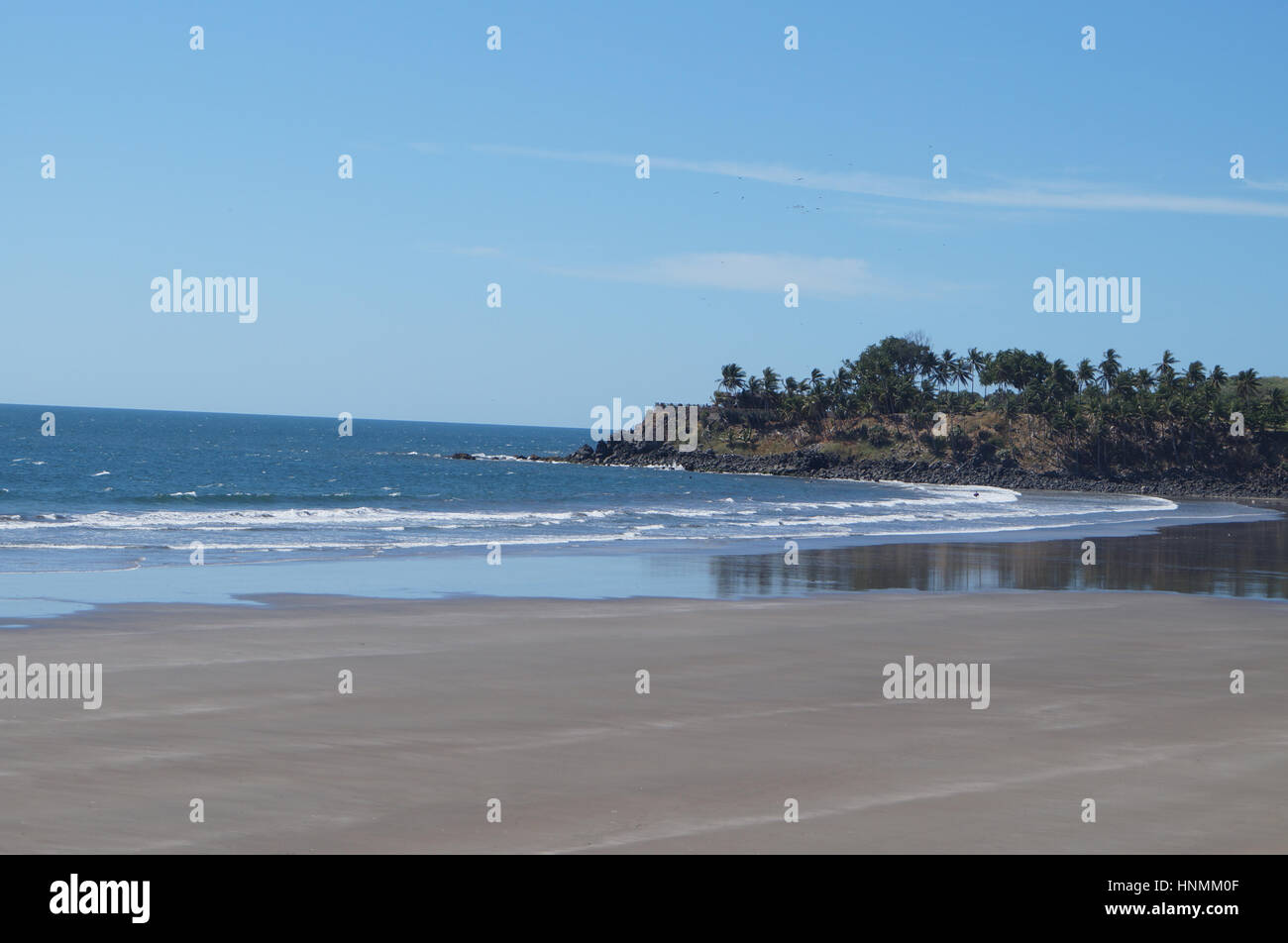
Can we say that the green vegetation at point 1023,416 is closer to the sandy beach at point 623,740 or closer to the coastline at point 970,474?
the coastline at point 970,474

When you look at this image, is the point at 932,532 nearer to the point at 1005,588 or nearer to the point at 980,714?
the point at 1005,588

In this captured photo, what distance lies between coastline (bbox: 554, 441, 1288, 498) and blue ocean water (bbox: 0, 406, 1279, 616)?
7653 mm

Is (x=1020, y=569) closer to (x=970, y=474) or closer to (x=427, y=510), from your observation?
(x=427, y=510)

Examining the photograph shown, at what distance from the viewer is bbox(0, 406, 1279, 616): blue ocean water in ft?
80.2

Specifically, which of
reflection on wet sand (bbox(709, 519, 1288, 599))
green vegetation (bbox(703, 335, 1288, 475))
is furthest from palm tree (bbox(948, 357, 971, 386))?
reflection on wet sand (bbox(709, 519, 1288, 599))

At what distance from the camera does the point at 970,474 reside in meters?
99.4

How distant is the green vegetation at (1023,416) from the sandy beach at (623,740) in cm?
9619

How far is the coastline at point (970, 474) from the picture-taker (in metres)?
95.3

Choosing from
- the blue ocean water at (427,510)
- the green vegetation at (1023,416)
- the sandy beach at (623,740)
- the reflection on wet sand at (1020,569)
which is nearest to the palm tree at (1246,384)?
the green vegetation at (1023,416)

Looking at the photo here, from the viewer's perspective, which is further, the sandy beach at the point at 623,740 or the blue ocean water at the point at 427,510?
the blue ocean water at the point at 427,510

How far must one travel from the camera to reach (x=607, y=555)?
31.5 metres

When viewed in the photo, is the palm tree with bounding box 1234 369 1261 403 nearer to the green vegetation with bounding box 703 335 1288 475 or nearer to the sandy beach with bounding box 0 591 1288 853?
the green vegetation with bounding box 703 335 1288 475

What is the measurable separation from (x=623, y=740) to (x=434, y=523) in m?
31.3
